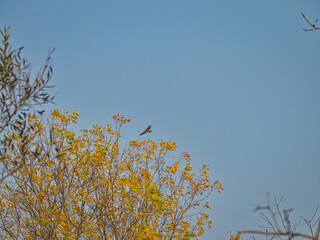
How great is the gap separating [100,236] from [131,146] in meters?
2.96

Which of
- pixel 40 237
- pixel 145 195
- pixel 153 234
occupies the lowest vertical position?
pixel 40 237

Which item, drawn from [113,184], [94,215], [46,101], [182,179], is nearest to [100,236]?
[94,215]

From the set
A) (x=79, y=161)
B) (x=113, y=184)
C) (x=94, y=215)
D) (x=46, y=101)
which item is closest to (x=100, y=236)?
(x=94, y=215)

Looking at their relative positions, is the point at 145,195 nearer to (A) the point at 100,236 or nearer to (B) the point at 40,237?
(A) the point at 100,236

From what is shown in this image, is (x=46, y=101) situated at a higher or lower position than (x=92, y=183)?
lower

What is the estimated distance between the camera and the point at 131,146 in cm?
1222

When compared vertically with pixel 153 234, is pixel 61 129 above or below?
above

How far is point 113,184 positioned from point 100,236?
157cm

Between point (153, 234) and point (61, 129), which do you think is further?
point (61, 129)

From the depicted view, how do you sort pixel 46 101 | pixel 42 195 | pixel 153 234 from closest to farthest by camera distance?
pixel 46 101 → pixel 153 234 → pixel 42 195

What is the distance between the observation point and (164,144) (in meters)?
12.2

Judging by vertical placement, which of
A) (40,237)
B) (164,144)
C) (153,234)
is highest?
(164,144)

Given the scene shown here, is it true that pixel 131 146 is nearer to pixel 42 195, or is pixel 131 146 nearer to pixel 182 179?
pixel 182 179

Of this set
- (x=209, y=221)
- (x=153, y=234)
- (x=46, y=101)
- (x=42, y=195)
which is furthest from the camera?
(x=209, y=221)
